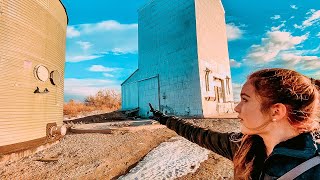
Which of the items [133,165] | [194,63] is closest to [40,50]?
[133,165]

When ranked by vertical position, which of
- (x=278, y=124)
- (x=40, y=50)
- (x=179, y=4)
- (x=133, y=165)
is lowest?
(x=133, y=165)

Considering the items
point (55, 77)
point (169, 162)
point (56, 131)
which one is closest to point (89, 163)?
point (169, 162)

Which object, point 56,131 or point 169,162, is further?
point 56,131

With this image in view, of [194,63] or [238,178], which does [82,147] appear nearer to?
[238,178]

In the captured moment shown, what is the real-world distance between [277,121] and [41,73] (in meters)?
7.97

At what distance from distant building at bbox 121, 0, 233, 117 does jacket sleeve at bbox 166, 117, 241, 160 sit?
15451 mm

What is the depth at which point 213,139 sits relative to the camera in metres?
2.01

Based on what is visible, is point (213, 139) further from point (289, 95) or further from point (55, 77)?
point (55, 77)

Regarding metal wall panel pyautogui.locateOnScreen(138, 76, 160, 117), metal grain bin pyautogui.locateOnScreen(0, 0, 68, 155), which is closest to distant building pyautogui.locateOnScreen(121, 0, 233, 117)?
metal wall panel pyautogui.locateOnScreen(138, 76, 160, 117)

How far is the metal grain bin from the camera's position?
6.11 meters

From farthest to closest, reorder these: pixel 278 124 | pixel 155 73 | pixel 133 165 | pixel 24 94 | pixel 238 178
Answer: pixel 155 73 → pixel 24 94 → pixel 133 165 → pixel 238 178 → pixel 278 124

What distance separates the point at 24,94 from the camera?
Result: 6.66 metres

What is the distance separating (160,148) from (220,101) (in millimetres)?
14769

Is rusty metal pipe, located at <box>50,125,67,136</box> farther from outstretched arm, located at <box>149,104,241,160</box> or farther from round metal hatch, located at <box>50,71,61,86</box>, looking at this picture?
outstretched arm, located at <box>149,104,241,160</box>
